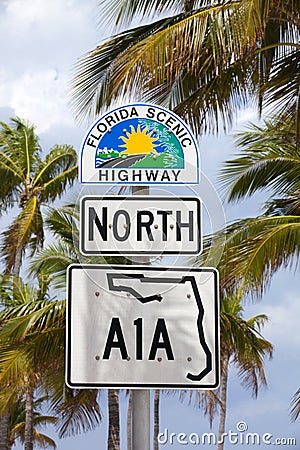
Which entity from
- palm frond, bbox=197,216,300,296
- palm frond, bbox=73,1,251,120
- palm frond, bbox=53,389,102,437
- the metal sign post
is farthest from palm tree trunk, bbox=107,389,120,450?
the metal sign post

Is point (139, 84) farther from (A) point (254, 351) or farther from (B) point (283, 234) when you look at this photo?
(A) point (254, 351)

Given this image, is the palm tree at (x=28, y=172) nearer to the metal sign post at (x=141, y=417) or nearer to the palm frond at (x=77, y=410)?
the palm frond at (x=77, y=410)

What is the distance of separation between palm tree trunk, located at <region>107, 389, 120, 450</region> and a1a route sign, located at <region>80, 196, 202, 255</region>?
16353mm

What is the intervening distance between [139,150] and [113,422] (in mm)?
16760

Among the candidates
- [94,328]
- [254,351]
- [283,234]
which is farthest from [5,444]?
[94,328]

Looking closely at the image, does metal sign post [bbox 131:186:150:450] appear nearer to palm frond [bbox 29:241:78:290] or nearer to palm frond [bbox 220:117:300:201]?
palm frond [bbox 220:117:300:201]

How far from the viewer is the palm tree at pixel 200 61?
28.2ft

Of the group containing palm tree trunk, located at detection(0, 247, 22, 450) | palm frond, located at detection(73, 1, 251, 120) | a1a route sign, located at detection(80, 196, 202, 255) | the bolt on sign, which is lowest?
palm tree trunk, located at detection(0, 247, 22, 450)

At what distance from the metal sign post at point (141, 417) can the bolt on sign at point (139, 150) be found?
269 millimetres

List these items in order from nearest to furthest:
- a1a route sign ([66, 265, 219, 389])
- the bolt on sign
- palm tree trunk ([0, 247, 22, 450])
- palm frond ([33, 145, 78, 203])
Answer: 1. a1a route sign ([66, 265, 219, 389])
2. the bolt on sign
3. palm tree trunk ([0, 247, 22, 450])
4. palm frond ([33, 145, 78, 203])

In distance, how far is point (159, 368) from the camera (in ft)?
7.91

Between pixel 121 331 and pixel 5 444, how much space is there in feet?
70.5

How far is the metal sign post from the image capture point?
245cm

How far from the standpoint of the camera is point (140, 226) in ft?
8.05
